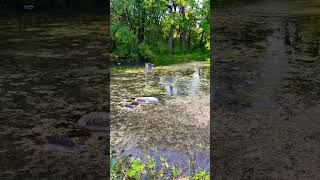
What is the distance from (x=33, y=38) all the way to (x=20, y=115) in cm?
533

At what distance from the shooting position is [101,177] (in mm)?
3438

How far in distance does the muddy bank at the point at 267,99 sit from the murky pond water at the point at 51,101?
102 cm

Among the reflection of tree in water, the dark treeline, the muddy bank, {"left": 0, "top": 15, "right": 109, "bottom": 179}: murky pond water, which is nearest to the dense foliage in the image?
{"left": 0, "top": 15, "right": 109, "bottom": 179}: murky pond water

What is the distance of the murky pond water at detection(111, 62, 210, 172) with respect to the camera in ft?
14.8

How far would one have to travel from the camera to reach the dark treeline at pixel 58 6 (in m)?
15.2

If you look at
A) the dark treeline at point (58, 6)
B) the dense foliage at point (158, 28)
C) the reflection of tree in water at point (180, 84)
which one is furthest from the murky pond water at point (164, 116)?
the dark treeline at point (58, 6)

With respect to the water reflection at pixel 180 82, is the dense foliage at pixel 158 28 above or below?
above

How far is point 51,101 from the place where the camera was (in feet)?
18.1

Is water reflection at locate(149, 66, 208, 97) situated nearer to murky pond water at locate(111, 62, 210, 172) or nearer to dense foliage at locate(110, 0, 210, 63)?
murky pond water at locate(111, 62, 210, 172)

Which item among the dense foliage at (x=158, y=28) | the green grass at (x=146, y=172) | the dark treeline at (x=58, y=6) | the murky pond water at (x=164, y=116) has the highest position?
the dark treeline at (x=58, y=6)

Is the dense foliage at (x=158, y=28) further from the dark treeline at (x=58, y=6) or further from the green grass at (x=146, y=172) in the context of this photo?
the green grass at (x=146, y=172)

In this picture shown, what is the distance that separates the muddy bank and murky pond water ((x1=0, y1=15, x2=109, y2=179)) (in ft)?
3.33

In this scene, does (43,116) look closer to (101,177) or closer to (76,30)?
(101,177)

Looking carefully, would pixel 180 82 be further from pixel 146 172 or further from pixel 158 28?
pixel 158 28
